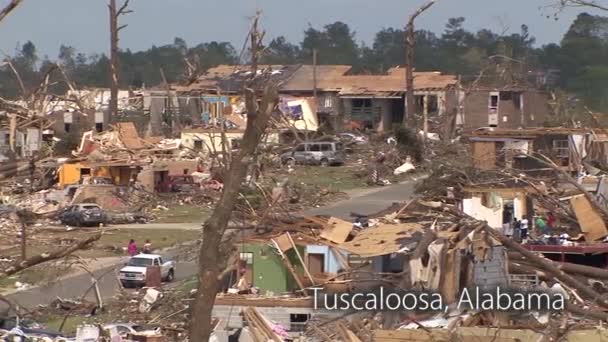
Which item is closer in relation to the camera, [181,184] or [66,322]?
[66,322]

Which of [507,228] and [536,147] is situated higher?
[536,147]

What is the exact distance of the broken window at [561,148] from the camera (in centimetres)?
2911

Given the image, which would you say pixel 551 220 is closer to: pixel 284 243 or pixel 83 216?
pixel 284 243

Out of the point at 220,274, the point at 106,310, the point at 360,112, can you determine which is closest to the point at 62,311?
the point at 106,310

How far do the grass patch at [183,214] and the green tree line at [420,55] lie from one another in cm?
→ 3277

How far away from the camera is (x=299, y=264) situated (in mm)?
15680

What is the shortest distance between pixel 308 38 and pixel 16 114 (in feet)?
294

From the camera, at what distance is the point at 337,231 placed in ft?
53.1

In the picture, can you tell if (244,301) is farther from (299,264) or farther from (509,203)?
(509,203)

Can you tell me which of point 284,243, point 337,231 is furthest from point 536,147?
point 284,243

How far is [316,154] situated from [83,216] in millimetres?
12578

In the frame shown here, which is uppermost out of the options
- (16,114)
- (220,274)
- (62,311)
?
(16,114)

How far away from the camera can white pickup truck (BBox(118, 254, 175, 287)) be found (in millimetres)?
19719

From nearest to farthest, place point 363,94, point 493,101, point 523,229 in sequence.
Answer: point 523,229 < point 493,101 < point 363,94
